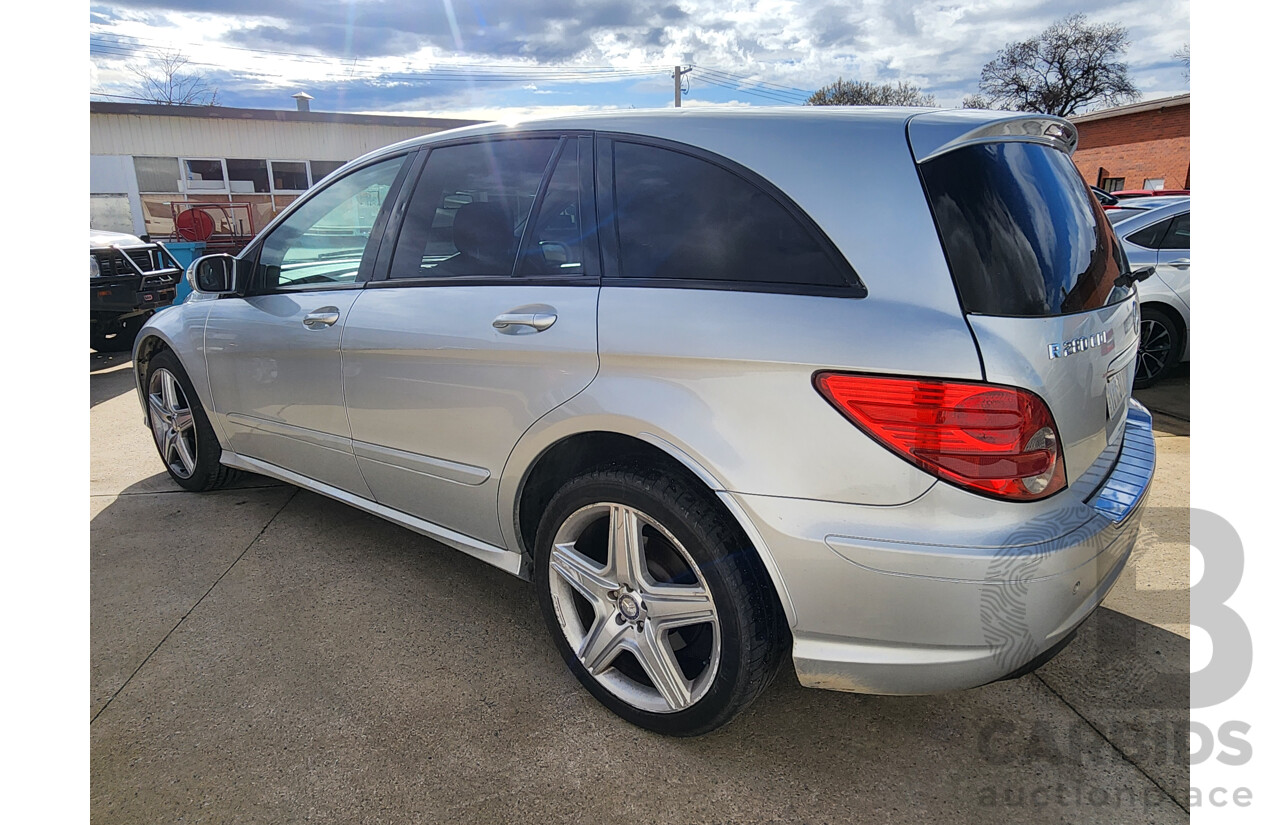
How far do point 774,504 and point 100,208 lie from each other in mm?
24091

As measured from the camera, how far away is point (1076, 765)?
202cm

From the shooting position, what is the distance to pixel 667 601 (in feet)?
6.70

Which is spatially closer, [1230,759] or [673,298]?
[673,298]

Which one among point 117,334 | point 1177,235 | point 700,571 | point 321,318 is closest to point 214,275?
point 321,318

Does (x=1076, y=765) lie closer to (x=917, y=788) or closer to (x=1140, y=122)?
(x=917, y=788)

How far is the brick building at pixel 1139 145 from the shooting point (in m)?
20.9

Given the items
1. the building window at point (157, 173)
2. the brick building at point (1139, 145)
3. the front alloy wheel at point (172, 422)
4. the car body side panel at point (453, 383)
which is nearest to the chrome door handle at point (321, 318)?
the car body side panel at point (453, 383)

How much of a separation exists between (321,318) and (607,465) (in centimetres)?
148

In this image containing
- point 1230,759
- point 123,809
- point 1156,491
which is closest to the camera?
point 123,809

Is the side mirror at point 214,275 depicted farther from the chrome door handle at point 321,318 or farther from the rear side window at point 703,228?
the rear side window at point 703,228

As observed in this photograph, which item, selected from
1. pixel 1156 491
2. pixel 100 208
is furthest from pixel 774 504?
pixel 100 208

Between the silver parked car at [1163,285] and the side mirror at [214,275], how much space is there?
6.62 m

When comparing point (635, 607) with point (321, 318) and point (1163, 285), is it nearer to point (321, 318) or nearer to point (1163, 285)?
point (321, 318)

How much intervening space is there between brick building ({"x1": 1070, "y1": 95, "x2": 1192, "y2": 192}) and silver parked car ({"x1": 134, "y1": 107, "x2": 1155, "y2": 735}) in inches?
913
